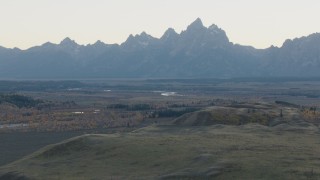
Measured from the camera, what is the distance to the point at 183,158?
8019 cm

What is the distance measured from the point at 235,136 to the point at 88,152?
2491 centimetres

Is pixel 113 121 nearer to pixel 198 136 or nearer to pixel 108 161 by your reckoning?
pixel 198 136

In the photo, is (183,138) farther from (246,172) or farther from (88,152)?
(246,172)

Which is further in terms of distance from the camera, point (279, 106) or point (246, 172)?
point (279, 106)

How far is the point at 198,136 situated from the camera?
104 metres

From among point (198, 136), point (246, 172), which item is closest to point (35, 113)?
point (198, 136)

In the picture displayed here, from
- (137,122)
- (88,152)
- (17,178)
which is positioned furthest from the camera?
(137,122)

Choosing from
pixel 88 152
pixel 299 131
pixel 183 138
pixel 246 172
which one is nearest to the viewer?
pixel 246 172

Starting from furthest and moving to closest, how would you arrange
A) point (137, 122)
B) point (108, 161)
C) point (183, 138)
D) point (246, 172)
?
1. point (137, 122)
2. point (183, 138)
3. point (108, 161)
4. point (246, 172)

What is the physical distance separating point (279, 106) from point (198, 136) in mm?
67179

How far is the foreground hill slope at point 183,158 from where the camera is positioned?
6931 centimetres

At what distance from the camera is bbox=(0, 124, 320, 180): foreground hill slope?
69.3 meters

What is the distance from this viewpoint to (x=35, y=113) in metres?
197

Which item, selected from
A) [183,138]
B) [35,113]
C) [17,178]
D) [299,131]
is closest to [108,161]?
[17,178]
